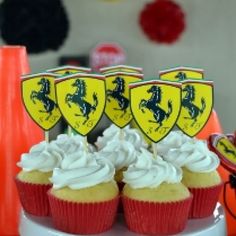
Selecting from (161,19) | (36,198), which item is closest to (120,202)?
(36,198)

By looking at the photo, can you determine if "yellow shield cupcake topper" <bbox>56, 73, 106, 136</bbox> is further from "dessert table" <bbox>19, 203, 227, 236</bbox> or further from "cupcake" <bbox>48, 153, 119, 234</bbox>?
"dessert table" <bbox>19, 203, 227, 236</bbox>

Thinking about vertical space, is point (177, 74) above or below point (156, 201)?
above

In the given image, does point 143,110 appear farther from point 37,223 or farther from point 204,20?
point 204,20

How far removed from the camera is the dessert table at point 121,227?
0.90 meters

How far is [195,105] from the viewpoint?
37.2 inches

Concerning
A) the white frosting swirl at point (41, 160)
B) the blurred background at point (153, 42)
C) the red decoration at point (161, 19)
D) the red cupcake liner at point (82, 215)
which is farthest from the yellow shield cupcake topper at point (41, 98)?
the red decoration at point (161, 19)

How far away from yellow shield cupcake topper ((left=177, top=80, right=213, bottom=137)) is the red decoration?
7.83 ft

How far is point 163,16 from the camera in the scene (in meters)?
3.27

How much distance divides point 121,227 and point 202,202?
161 millimetres

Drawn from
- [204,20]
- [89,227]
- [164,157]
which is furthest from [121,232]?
[204,20]

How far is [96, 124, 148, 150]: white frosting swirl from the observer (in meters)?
1.13

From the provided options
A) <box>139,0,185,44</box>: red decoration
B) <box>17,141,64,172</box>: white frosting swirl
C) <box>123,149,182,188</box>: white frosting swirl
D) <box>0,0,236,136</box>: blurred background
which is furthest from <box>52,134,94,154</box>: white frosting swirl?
<box>139,0,185,44</box>: red decoration

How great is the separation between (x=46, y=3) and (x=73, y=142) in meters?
2.21

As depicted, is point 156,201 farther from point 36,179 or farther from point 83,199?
point 36,179
